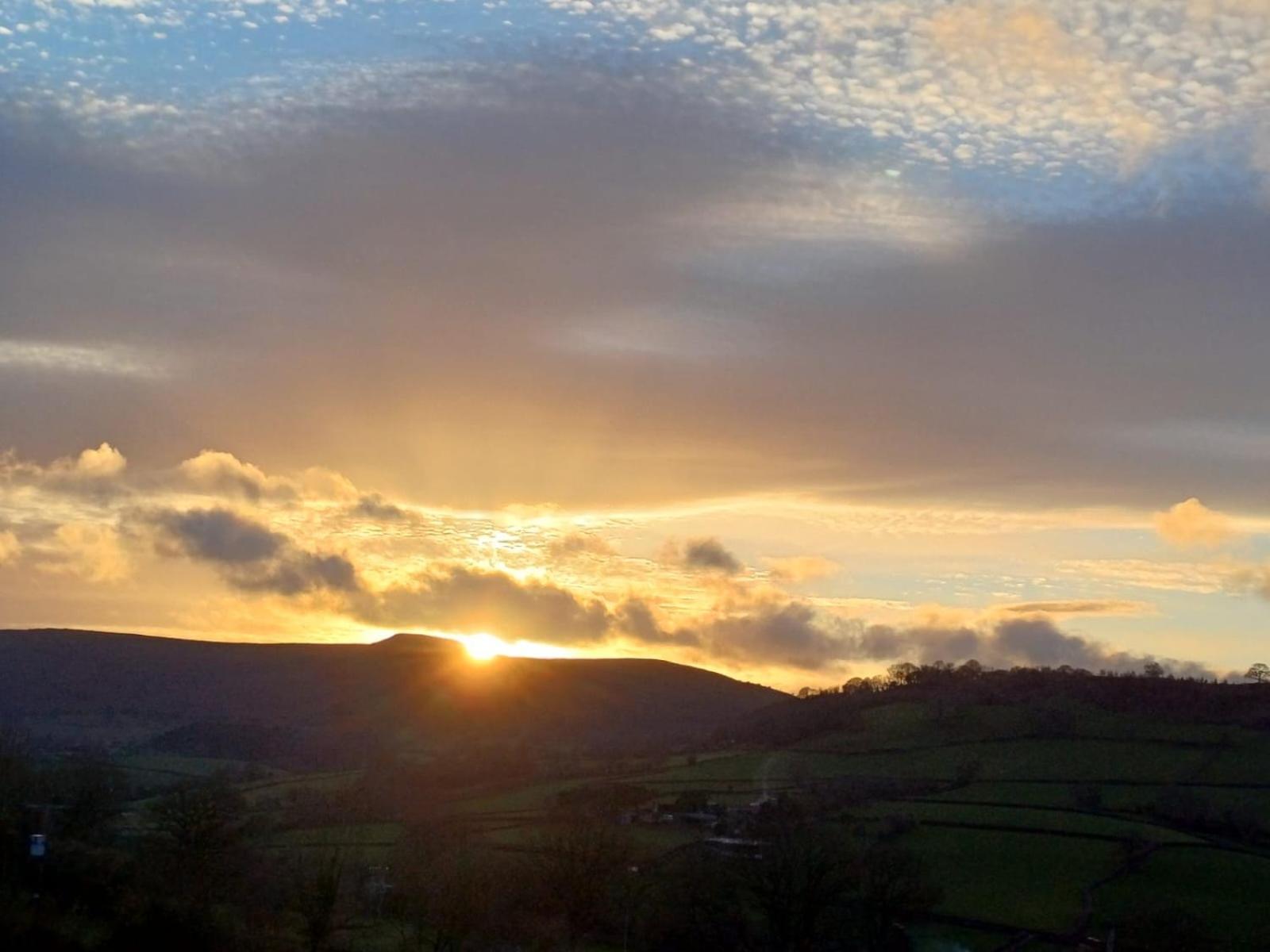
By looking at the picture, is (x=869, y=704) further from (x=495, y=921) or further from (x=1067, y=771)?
(x=495, y=921)

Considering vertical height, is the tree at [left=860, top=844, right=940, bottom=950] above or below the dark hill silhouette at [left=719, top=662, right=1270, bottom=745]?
below

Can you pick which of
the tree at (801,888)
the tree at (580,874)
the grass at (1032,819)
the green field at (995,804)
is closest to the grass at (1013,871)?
the green field at (995,804)

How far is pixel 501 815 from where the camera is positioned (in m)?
103

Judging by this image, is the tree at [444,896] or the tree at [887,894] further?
the tree at [887,894]

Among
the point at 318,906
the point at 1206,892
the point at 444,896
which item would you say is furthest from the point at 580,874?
the point at 1206,892

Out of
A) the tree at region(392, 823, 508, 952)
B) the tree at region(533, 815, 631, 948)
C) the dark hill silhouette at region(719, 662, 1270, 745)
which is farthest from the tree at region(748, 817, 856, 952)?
the dark hill silhouette at region(719, 662, 1270, 745)

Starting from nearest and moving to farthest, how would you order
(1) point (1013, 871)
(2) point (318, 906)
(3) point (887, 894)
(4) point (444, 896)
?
(2) point (318, 906), (4) point (444, 896), (3) point (887, 894), (1) point (1013, 871)

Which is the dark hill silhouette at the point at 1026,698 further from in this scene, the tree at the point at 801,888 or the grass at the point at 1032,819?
the tree at the point at 801,888

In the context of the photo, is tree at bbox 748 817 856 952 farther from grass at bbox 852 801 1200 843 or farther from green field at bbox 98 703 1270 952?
grass at bbox 852 801 1200 843

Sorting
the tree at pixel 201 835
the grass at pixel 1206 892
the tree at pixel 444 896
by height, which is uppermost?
the tree at pixel 201 835

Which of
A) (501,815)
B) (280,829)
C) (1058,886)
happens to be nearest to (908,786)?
(1058,886)

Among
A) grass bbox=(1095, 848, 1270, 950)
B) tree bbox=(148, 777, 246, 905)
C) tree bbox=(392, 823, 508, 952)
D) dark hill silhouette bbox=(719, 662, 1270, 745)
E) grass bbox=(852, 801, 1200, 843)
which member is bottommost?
grass bbox=(1095, 848, 1270, 950)

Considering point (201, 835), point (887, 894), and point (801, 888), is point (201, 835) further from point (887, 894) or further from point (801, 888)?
point (887, 894)

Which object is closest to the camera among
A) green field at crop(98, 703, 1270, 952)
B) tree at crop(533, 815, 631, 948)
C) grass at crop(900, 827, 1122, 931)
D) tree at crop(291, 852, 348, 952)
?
tree at crop(291, 852, 348, 952)
